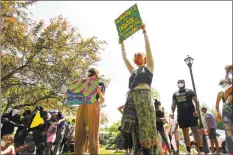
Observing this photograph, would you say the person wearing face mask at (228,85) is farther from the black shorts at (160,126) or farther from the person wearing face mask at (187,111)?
the black shorts at (160,126)

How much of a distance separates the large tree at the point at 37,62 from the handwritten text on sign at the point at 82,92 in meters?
11.7

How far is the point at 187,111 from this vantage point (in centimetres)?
594

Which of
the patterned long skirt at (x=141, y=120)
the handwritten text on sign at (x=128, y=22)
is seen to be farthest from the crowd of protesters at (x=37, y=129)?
the handwritten text on sign at (x=128, y=22)

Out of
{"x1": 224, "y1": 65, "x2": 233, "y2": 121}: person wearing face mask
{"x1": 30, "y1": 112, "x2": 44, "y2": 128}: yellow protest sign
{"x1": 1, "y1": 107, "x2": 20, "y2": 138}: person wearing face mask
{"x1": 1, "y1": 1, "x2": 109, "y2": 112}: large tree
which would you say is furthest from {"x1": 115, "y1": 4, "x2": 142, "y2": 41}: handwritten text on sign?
{"x1": 1, "y1": 1, "x2": 109, "y2": 112}: large tree

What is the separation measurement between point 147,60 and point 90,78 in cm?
104

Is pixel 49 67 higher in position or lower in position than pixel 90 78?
higher

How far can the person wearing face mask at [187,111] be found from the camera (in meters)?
5.88

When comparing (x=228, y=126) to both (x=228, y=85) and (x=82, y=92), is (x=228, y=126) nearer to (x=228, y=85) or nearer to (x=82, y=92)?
(x=228, y=85)

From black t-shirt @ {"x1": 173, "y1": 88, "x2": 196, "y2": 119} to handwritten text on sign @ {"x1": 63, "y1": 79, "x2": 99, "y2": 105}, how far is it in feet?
8.33

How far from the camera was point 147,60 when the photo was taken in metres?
4.40

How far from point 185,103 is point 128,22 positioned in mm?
2403

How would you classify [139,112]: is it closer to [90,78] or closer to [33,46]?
[90,78]

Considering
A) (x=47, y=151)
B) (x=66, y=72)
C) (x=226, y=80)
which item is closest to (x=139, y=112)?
(x=226, y=80)

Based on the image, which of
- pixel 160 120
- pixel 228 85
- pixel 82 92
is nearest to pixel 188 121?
pixel 160 120
